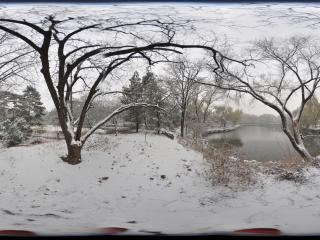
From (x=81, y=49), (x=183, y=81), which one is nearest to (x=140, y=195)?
(x=183, y=81)

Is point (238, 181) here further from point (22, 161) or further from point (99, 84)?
point (22, 161)

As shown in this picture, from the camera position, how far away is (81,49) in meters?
1.55

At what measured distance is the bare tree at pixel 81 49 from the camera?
5.02 feet

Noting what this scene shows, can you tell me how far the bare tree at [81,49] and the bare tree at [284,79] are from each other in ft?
0.65

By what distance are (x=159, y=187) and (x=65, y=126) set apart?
0.63m

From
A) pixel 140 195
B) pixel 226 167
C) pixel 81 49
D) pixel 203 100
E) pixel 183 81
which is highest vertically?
pixel 81 49

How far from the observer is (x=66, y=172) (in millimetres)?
1493

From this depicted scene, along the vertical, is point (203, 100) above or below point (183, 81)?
below

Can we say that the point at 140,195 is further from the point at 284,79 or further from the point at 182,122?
the point at 284,79

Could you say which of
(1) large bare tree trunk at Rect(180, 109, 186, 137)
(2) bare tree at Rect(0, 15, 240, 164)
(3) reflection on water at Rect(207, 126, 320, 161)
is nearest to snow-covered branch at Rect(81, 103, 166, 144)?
(2) bare tree at Rect(0, 15, 240, 164)

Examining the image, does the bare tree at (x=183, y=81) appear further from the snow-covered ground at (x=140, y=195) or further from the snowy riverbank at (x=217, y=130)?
the snow-covered ground at (x=140, y=195)

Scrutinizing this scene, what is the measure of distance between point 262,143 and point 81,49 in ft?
3.83

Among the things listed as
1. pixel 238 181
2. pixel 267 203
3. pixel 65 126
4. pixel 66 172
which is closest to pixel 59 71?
pixel 65 126

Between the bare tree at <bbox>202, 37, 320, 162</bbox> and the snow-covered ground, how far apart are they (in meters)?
0.30
